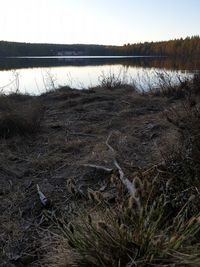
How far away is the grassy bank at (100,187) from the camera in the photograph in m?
2.58

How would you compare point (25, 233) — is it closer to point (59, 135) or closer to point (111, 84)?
point (59, 135)

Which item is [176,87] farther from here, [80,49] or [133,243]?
[80,49]

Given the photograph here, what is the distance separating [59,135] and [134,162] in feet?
7.91

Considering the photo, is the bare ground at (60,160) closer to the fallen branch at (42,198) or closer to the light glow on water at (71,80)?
the fallen branch at (42,198)

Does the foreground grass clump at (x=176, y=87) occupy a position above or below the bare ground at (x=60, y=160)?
above

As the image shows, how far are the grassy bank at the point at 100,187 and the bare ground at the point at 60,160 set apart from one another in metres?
0.01

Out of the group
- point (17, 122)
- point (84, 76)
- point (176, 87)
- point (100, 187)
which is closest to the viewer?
point (100, 187)

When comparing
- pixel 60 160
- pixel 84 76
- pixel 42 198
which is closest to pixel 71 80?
pixel 84 76

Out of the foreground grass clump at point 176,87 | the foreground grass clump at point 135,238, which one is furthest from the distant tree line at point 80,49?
the foreground grass clump at point 135,238

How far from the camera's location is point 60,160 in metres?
5.42

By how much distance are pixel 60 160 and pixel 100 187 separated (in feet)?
4.37

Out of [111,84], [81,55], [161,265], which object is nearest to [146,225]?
[161,265]

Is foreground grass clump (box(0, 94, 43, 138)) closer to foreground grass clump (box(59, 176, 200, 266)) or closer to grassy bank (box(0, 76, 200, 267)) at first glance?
grassy bank (box(0, 76, 200, 267))

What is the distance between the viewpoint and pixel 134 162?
4.76 metres
